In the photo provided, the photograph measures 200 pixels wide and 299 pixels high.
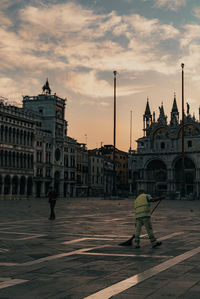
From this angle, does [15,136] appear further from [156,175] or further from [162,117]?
[162,117]

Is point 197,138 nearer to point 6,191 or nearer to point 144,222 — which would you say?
point 6,191

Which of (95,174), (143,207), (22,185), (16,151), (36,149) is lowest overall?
(143,207)

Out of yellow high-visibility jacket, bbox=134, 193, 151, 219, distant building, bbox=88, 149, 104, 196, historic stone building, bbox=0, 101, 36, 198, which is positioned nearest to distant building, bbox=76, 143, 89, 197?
distant building, bbox=88, 149, 104, 196

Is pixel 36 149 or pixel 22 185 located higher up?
pixel 36 149

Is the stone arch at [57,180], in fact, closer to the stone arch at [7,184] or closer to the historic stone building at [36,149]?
the historic stone building at [36,149]

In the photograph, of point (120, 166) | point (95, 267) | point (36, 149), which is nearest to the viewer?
point (95, 267)

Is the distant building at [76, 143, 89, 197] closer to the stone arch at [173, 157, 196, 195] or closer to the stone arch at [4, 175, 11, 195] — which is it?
the stone arch at [173, 157, 196, 195]

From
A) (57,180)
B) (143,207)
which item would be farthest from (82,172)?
(143,207)

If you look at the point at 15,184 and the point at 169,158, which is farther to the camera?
the point at 169,158

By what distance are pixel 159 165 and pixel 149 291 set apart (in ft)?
309

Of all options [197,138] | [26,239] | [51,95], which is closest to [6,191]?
[51,95]

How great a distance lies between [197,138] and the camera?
94.2 metres

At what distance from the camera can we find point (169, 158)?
9669 centimetres

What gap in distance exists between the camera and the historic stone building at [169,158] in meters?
94.6
